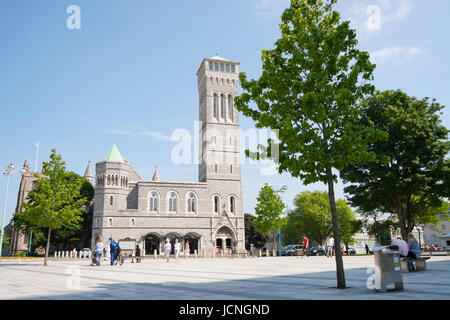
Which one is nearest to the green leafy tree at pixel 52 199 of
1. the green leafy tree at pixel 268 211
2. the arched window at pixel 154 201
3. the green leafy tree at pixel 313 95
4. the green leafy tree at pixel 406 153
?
the green leafy tree at pixel 313 95

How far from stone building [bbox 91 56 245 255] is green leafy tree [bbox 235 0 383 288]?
1682 inches

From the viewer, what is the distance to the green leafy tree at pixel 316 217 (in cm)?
6009

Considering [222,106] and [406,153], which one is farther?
[222,106]

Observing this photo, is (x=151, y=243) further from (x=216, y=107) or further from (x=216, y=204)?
(x=216, y=107)

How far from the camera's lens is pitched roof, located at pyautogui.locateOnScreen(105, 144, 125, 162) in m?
51.6

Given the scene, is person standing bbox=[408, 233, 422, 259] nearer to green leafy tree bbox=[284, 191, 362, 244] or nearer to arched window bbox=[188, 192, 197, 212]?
arched window bbox=[188, 192, 197, 212]

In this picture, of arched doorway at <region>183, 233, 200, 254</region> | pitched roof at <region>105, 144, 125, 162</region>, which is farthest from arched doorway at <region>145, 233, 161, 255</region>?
pitched roof at <region>105, 144, 125, 162</region>

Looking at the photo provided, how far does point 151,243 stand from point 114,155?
48.2 feet

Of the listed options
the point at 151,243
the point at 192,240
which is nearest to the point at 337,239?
the point at 192,240

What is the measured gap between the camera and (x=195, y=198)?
173 feet

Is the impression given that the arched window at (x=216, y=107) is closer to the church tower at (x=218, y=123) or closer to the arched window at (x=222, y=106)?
the church tower at (x=218, y=123)

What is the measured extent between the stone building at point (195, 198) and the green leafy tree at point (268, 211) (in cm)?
946

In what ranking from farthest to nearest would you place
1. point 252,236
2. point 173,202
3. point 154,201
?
point 252,236 < point 173,202 < point 154,201
